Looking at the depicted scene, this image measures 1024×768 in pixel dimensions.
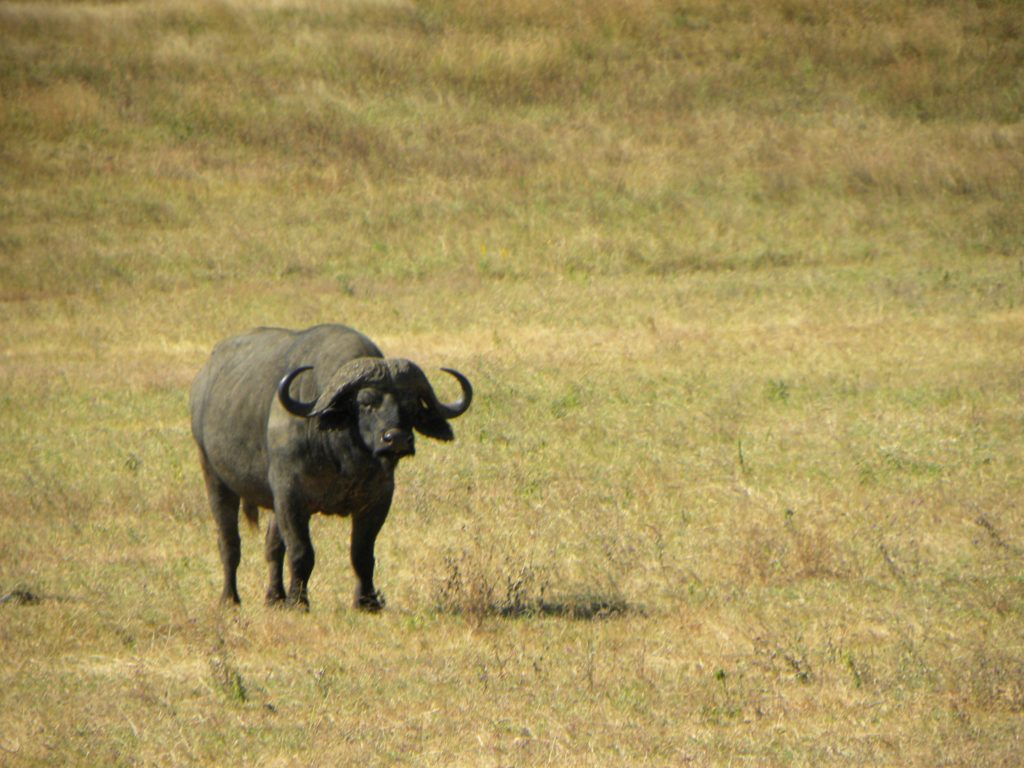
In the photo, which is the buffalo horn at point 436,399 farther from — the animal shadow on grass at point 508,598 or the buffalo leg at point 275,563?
the buffalo leg at point 275,563

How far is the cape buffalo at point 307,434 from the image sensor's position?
26.2 feet

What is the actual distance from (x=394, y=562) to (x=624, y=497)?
2026 mm

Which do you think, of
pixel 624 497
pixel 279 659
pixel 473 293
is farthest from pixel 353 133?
pixel 279 659

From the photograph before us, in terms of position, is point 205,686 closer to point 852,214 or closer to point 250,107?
point 852,214

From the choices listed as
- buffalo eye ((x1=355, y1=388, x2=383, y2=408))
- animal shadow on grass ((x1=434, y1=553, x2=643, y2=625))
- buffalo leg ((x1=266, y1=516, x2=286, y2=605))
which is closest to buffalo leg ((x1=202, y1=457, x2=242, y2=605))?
buffalo leg ((x1=266, y1=516, x2=286, y2=605))

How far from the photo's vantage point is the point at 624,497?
36.3 feet

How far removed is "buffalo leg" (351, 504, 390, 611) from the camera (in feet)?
27.9

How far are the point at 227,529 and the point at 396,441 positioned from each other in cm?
202

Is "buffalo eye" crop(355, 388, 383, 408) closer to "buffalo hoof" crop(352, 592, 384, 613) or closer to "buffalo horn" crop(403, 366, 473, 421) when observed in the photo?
"buffalo horn" crop(403, 366, 473, 421)

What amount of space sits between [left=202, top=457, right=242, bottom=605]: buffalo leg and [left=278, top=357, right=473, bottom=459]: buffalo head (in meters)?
1.47

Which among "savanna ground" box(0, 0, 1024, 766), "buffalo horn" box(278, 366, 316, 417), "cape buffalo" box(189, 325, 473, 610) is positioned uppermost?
"buffalo horn" box(278, 366, 316, 417)

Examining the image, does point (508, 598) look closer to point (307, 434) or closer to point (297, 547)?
point (297, 547)

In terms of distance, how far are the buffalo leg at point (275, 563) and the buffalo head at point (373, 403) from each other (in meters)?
1.06

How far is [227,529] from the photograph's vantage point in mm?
9344
